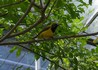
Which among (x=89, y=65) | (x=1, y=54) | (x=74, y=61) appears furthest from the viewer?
(x=1, y=54)

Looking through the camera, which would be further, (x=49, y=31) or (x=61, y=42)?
(x=61, y=42)

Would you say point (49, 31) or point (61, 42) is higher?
point (49, 31)

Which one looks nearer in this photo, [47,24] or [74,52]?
[47,24]

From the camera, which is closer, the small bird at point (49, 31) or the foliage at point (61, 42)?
the foliage at point (61, 42)

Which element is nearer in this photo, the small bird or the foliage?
the foliage

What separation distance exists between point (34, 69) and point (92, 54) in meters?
6.72

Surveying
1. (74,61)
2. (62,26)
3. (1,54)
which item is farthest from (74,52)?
(1,54)

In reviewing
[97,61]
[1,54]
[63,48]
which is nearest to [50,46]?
[63,48]

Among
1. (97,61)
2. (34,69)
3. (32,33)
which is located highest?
(32,33)

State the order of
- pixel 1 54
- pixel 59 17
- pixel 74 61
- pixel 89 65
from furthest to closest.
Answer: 1. pixel 1 54
2. pixel 89 65
3. pixel 74 61
4. pixel 59 17

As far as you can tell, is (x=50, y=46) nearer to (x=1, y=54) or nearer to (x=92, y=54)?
(x=92, y=54)

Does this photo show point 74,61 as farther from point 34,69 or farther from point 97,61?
point 34,69

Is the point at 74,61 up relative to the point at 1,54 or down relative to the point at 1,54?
up

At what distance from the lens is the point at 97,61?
128 inches
